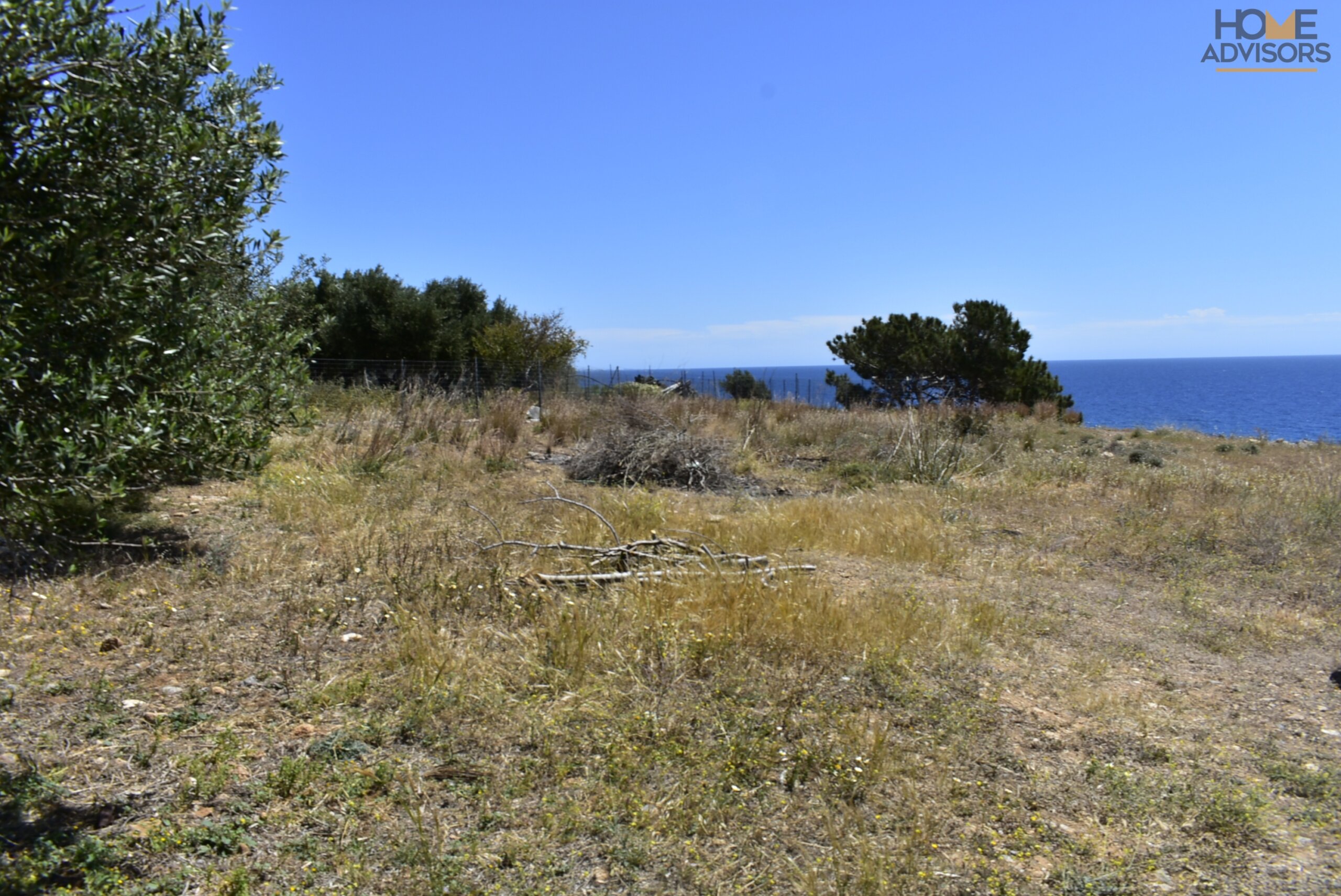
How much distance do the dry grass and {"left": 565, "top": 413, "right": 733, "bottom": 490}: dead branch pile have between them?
10.5ft

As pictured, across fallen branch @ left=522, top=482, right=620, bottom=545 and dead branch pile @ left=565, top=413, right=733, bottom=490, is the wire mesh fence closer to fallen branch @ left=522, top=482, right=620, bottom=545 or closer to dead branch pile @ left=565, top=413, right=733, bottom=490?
dead branch pile @ left=565, top=413, right=733, bottom=490

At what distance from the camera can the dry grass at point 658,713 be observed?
2854mm

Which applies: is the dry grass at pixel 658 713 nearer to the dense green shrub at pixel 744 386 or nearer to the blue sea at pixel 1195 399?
the blue sea at pixel 1195 399

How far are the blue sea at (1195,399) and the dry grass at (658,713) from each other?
1257 centimetres

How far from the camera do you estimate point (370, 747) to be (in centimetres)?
350

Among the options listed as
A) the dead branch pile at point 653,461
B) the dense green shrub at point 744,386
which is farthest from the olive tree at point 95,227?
the dense green shrub at point 744,386

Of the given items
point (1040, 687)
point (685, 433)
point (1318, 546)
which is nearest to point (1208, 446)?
point (1318, 546)

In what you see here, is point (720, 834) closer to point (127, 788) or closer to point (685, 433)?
point (127, 788)

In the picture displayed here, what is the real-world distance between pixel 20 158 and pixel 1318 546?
1006 cm

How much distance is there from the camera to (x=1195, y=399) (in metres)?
83.3

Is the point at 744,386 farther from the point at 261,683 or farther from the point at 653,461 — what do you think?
the point at 261,683

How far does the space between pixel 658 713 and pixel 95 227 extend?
3.09 m

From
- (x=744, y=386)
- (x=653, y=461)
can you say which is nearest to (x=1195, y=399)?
(x=744, y=386)

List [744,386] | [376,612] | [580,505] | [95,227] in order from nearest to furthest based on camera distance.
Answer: [95,227], [376,612], [580,505], [744,386]
